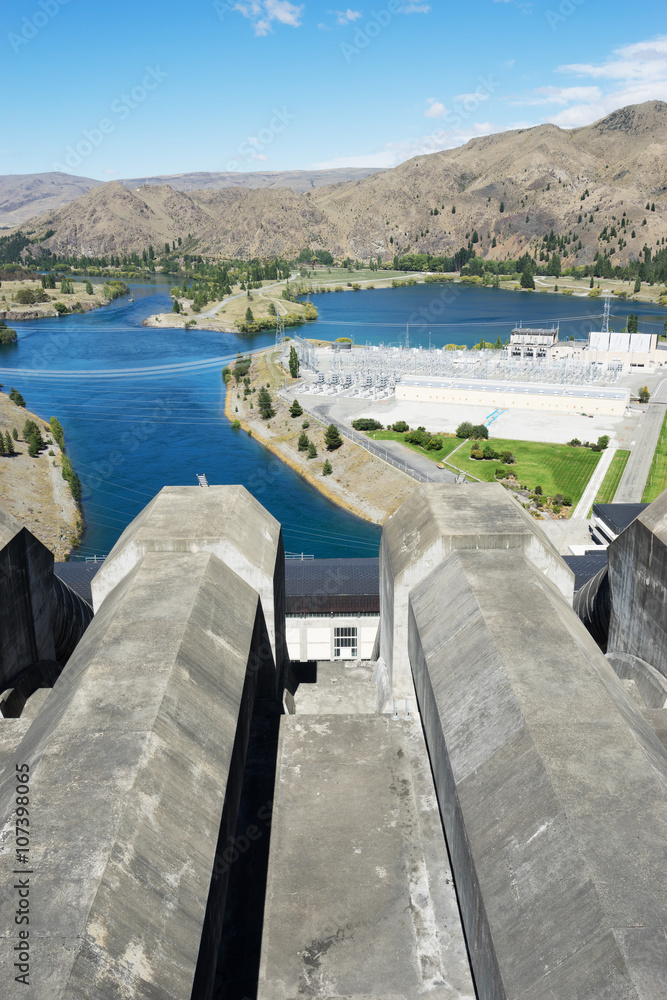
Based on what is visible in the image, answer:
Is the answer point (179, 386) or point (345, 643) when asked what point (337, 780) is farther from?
point (179, 386)

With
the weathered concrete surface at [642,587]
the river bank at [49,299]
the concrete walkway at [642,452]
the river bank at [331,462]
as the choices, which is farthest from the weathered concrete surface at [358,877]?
the river bank at [49,299]

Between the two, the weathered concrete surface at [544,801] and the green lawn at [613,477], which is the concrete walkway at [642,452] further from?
the weathered concrete surface at [544,801]

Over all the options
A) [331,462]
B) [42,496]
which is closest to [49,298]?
[42,496]

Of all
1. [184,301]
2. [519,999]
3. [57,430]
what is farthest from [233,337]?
[519,999]

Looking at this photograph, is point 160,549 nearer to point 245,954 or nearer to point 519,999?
point 245,954

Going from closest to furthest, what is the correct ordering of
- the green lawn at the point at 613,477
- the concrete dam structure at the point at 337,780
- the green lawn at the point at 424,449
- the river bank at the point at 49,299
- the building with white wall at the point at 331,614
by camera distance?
the concrete dam structure at the point at 337,780 → the building with white wall at the point at 331,614 → the green lawn at the point at 613,477 → the green lawn at the point at 424,449 → the river bank at the point at 49,299

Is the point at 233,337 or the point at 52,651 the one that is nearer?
the point at 52,651
